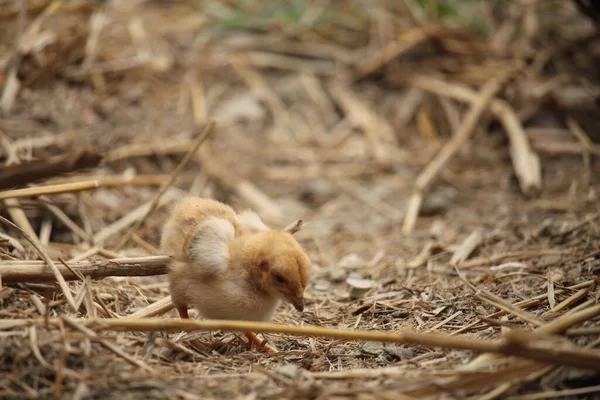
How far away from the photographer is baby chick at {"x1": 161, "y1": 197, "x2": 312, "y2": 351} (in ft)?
10.4

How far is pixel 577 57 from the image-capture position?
7426 millimetres

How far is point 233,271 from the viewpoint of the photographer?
3.24 m

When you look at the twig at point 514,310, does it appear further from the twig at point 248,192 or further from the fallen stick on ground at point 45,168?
the twig at point 248,192

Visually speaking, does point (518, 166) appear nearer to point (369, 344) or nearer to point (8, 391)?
point (369, 344)

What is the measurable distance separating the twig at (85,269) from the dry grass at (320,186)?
0.01m

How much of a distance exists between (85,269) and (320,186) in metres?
3.68

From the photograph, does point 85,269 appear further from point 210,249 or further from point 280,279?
point 280,279

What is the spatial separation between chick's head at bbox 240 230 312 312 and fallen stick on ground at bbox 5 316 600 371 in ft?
1.02

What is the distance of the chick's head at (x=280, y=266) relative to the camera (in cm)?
312

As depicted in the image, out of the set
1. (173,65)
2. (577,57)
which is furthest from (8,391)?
(577,57)

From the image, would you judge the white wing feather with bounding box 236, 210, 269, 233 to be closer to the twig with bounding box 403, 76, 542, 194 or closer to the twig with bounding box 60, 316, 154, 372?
the twig with bounding box 60, 316, 154, 372

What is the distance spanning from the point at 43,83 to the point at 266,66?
299cm

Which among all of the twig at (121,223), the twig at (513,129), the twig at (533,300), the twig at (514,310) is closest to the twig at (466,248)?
the twig at (533,300)

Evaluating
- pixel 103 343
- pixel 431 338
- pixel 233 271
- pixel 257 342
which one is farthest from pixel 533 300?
pixel 103 343
